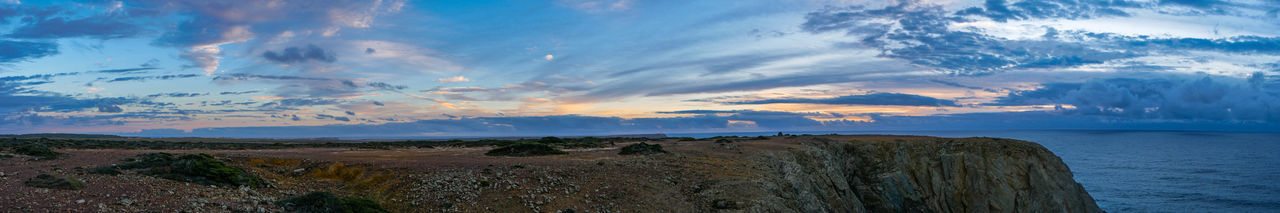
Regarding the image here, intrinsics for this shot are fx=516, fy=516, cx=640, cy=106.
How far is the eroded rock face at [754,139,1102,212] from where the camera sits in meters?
38.3

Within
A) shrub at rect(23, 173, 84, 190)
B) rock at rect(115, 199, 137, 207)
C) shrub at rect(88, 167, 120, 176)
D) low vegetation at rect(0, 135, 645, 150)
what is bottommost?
rock at rect(115, 199, 137, 207)

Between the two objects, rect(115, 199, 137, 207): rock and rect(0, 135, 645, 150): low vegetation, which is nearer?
rect(115, 199, 137, 207): rock

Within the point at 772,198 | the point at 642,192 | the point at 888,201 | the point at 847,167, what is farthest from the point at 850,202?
the point at 642,192

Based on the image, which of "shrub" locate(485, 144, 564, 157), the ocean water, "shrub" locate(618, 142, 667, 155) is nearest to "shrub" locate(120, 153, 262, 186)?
"shrub" locate(485, 144, 564, 157)

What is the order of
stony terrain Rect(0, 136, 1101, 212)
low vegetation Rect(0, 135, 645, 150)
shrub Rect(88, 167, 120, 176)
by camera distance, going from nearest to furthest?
stony terrain Rect(0, 136, 1101, 212), shrub Rect(88, 167, 120, 176), low vegetation Rect(0, 135, 645, 150)

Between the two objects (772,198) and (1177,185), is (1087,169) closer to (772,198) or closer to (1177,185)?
(1177,185)

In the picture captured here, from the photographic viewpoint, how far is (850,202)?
3312cm

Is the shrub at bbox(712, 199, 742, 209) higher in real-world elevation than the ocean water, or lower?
higher

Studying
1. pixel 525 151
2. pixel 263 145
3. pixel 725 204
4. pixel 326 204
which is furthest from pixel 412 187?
pixel 263 145

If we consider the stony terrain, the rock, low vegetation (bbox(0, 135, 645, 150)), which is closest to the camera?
the rock

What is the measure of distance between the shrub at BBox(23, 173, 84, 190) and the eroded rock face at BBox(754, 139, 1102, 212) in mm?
32647

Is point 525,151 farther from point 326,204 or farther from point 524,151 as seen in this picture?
point 326,204

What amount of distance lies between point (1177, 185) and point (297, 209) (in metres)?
86.0

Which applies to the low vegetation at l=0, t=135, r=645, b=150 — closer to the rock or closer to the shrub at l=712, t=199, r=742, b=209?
the shrub at l=712, t=199, r=742, b=209
